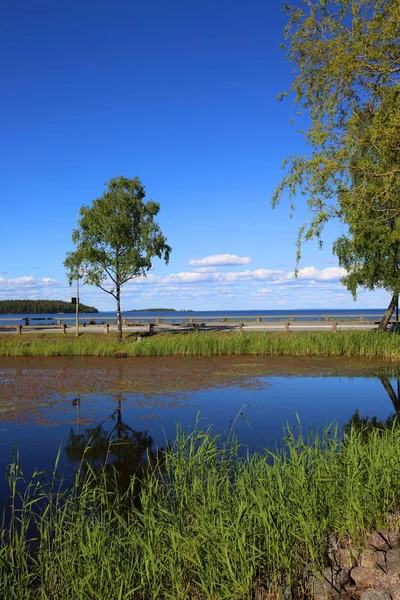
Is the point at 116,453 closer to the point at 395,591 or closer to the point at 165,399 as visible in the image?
the point at 165,399

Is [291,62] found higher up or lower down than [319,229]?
higher up

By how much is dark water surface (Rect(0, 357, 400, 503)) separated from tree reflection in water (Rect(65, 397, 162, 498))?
2.0 inches

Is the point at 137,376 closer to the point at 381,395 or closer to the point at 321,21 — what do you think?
the point at 381,395

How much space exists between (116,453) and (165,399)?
17.6 ft

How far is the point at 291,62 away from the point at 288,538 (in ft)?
38.1

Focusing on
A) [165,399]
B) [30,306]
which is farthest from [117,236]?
[30,306]

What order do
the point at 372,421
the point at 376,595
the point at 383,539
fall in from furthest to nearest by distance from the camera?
the point at 372,421
the point at 383,539
the point at 376,595

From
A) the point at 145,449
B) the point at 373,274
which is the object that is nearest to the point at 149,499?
the point at 145,449

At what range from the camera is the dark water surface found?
1136 cm

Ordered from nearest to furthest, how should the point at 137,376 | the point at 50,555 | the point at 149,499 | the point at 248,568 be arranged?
1. the point at 248,568
2. the point at 50,555
3. the point at 149,499
4. the point at 137,376

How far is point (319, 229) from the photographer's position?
434 inches

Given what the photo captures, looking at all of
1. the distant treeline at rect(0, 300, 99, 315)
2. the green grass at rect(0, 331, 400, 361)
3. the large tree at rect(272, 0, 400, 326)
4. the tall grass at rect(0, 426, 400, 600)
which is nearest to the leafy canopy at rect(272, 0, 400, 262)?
the large tree at rect(272, 0, 400, 326)

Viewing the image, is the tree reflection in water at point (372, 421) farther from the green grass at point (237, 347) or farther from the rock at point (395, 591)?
the green grass at point (237, 347)

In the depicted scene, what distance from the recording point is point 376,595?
4152mm
